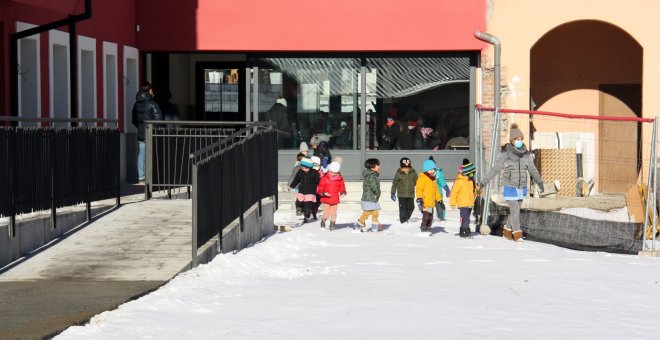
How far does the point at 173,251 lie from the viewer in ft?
49.8

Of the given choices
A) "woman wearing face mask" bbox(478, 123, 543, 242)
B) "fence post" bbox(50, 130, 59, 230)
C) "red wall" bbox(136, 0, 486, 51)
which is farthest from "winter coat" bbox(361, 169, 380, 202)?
"red wall" bbox(136, 0, 486, 51)

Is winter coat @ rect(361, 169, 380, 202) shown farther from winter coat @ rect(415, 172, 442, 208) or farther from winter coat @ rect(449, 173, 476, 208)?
winter coat @ rect(449, 173, 476, 208)

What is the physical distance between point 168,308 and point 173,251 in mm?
3580

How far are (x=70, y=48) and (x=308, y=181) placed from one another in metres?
4.39

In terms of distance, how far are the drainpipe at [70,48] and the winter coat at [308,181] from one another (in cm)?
386

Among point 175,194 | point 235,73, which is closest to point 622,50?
point 235,73

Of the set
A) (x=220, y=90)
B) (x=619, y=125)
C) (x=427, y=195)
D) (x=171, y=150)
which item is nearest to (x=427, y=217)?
(x=427, y=195)

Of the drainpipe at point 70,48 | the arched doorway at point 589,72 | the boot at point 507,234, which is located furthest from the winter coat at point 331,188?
the arched doorway at point 589,72

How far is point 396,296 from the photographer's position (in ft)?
43.0

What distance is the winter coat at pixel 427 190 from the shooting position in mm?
21891

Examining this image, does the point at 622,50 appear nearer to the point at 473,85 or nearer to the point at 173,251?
the point at 473,85

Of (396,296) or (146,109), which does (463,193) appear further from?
(396,296)

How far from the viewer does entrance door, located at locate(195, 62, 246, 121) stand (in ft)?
104

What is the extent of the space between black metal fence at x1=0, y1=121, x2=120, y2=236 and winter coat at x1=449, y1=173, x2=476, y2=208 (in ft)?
16.8
